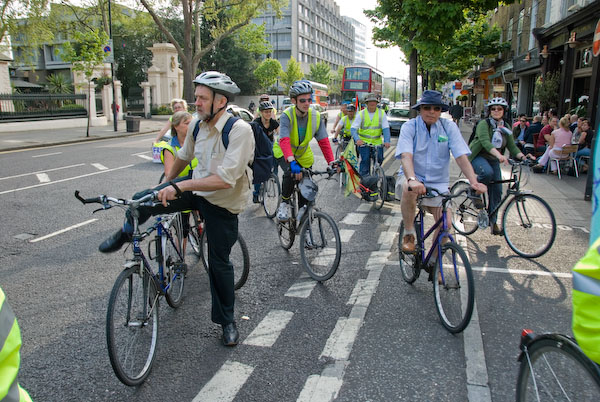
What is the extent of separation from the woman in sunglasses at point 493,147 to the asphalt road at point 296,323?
65 centimetres

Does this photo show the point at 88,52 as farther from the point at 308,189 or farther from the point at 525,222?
the point at 525,222

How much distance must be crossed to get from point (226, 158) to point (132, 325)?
49.8 inches

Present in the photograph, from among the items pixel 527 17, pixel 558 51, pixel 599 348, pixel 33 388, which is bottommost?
pixel 33 388

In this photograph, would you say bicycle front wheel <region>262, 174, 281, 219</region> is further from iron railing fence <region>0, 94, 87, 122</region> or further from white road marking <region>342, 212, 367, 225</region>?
iron railing fence <region>0, 94, 87, 122</region>

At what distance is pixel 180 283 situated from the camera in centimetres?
435

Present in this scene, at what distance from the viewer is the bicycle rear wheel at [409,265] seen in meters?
4.55

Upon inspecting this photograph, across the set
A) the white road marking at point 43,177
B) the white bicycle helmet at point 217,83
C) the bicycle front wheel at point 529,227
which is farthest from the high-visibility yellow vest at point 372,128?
the white road marking at point 43,177

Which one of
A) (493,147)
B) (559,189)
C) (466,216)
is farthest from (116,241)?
(559,189)

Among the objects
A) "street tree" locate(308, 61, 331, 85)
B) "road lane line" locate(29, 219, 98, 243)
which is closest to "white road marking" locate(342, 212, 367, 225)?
"road lane line" locate(29, 219, 98, 243)

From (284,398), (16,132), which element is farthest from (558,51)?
(16,132)

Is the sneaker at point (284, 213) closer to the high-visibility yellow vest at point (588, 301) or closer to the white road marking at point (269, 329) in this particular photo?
the white road marking at point (269, 329)

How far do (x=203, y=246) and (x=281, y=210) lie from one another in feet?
3.60

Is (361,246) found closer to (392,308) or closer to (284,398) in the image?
(392,308)

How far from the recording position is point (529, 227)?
224 inches
